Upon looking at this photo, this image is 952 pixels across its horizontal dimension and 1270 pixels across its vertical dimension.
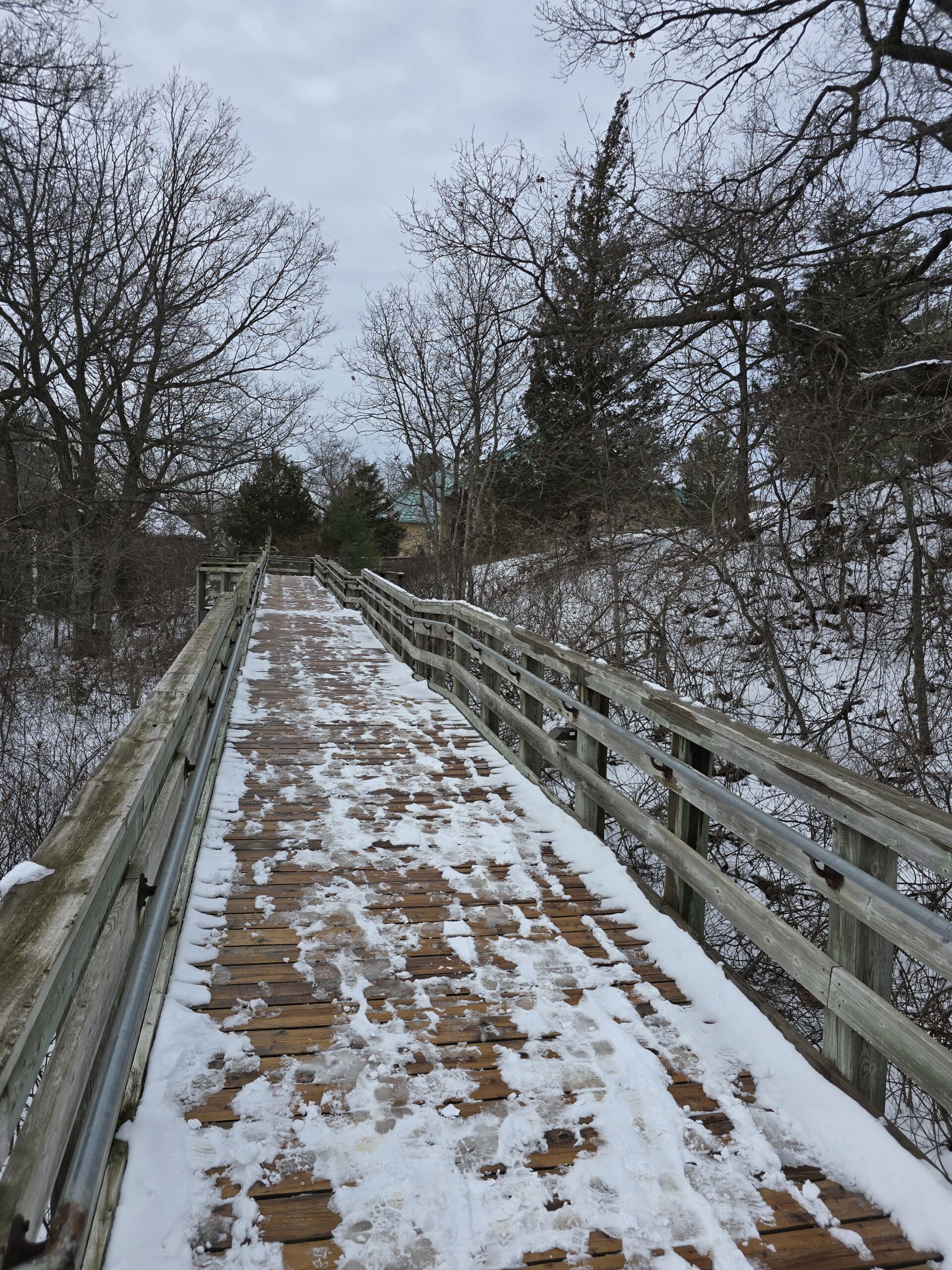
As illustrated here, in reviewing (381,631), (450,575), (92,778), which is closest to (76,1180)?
(92,778)

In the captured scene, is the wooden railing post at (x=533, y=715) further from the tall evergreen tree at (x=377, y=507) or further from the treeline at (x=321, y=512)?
the tall evergreen tree at (x=377, y=507)

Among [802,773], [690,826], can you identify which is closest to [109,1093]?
[802,773]

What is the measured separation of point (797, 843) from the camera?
248 cm

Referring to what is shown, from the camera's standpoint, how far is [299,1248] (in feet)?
5.96

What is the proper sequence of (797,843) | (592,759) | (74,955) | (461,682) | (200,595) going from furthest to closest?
(200,595) → (461,682) → (592,759) → (797,843) → (74,955)

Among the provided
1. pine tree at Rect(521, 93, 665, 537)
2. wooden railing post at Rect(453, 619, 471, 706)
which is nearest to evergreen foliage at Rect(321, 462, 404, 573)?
pine tree at Rect(521, 93, 665, 537)

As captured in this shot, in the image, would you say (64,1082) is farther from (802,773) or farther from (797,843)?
(802,773)

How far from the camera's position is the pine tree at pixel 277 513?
42141 millimetres

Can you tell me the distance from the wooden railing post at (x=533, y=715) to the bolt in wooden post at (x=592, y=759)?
2.71 feet

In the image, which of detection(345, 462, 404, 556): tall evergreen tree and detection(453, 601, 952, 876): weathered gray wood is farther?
detection(345, 462, 404, 556): tall evergreen tree

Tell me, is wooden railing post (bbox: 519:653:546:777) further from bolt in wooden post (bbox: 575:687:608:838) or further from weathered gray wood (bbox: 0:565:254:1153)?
weathered gray wood (bbox: 0:565:254:1153)

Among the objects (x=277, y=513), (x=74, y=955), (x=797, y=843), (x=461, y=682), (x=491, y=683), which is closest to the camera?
(x=74, y=955)

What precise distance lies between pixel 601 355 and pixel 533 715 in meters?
4.60

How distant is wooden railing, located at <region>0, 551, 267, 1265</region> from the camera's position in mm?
1220
